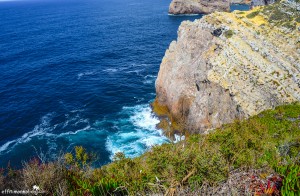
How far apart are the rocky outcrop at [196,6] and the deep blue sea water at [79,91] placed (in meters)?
39.4

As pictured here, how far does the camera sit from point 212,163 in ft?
52.4

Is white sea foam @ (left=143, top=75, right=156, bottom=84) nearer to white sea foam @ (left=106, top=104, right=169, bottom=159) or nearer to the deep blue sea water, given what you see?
the deep blue sea water

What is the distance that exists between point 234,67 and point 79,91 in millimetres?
42377

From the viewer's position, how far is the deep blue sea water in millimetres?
49625

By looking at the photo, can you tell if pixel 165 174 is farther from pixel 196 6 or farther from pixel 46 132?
pixel 196 6

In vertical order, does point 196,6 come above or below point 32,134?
above

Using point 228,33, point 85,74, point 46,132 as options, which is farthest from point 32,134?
point 228,33

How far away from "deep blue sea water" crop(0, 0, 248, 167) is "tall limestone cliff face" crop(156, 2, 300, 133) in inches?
396

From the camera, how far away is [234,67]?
4059 centimetres

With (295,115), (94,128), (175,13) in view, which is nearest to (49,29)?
(175,13)

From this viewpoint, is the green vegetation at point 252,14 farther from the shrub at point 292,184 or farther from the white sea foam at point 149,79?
the shrub at point 292,184

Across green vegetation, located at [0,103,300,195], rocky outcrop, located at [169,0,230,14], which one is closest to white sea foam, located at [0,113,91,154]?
green vegetation, located at [0,103,300,195]

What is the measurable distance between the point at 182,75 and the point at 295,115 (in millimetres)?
22840

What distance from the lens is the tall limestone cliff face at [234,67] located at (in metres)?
38.5
